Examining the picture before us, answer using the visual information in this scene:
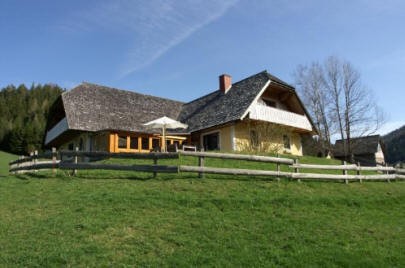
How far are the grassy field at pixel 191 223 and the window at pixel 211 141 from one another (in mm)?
12474

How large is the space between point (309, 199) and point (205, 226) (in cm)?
419

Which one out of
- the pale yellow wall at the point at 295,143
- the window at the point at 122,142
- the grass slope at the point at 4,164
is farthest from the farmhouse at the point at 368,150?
the grass slope at the point at 4,164

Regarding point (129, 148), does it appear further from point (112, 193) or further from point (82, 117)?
point (112, 193)

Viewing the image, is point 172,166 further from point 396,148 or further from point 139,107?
point 396,148

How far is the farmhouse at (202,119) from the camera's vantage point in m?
23.8

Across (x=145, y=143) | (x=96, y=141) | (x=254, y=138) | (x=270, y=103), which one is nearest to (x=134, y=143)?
(x=145, y=143)

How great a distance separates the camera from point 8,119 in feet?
233

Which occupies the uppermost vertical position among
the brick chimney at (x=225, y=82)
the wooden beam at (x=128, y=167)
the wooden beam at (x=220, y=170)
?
the brick chimney at (x=225, y=82)

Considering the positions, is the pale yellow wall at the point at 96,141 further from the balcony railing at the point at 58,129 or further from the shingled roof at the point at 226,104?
the shingled roof at the point at 226,104

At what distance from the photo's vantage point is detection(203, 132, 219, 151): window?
25.1 meters

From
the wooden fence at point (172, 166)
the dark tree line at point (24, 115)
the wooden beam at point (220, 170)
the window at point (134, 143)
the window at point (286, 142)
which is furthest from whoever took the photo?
the dark tree line at point (24, 115)

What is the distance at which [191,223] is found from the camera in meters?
8.14

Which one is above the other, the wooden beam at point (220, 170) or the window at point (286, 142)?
the window at point (286, 142)

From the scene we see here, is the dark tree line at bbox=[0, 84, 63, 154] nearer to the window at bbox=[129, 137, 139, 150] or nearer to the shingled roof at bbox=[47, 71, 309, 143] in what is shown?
the shingled roof at bbox=[47, 71, 309, 143]
